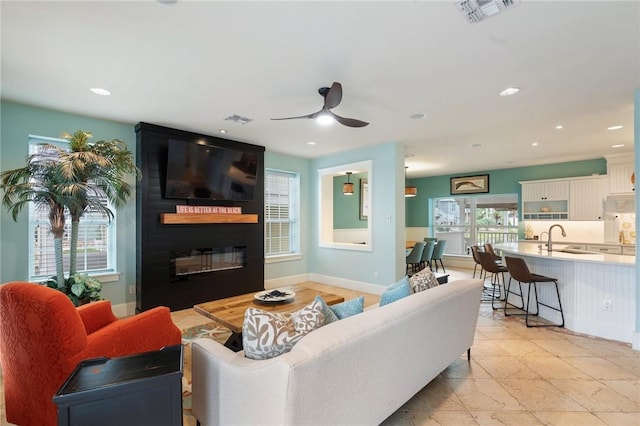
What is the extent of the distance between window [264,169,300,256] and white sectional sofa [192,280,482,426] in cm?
427

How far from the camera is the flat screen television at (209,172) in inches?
169

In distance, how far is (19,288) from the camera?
1.69m

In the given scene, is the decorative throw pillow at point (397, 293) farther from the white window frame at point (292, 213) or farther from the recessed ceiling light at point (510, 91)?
the white window frame at point (292, 213)

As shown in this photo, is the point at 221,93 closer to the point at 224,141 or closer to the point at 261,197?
the point at 224,141

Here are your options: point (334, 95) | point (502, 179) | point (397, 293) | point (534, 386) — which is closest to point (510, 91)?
point (334, 95)

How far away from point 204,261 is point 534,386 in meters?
4.21

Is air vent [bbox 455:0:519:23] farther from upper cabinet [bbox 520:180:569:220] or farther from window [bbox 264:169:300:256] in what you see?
upper cabinet [bbox 520:180:569:220]

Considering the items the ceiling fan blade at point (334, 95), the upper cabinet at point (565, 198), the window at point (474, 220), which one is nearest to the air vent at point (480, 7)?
the ceiling fan blade at point (334, 95)

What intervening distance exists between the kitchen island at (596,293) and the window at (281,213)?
13.4 ft

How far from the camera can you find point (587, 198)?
20.2ft

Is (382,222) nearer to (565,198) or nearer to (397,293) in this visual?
(397,293)

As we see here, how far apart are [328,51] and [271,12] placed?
0.57m

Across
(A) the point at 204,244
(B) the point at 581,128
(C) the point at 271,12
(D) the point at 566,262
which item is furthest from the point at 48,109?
(B) the point at 581,128

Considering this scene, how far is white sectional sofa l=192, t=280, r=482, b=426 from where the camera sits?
1225 mm
